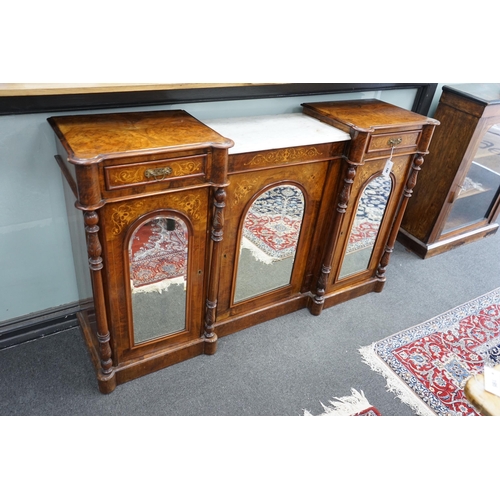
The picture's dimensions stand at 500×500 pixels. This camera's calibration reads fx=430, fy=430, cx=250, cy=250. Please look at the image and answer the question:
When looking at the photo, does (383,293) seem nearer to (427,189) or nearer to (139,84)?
(427,189)

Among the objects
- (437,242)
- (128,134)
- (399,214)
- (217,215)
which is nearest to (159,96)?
(128,134)

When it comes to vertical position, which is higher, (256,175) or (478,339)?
(256,175)

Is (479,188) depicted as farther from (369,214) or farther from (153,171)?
(153,171)

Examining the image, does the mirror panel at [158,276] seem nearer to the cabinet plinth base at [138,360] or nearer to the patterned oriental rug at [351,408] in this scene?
the cabinet plinth base at [138,360]

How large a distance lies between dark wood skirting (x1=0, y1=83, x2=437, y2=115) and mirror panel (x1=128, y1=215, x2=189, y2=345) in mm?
417

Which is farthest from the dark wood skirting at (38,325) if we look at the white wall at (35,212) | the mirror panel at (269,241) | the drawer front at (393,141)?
the drawer front at (393,141)

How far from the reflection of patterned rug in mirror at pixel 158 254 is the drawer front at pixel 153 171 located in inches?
5.8

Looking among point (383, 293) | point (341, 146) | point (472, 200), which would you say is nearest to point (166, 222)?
point (341, 146)

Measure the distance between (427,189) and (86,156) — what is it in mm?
1844

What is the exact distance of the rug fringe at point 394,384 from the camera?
153 centimetres

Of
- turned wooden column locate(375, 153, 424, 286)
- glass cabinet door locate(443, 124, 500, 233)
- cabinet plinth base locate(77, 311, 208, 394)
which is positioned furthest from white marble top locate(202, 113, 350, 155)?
glass cabinet door locate(443, 124, 500, 233)

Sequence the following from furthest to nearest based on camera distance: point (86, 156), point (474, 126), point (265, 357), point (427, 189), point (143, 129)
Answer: point (427, 189) → point (474, 126) → point (265, 357) → point (143, 129) → point (86, 156)

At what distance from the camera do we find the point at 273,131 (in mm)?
1450

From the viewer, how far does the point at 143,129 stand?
1.22m
